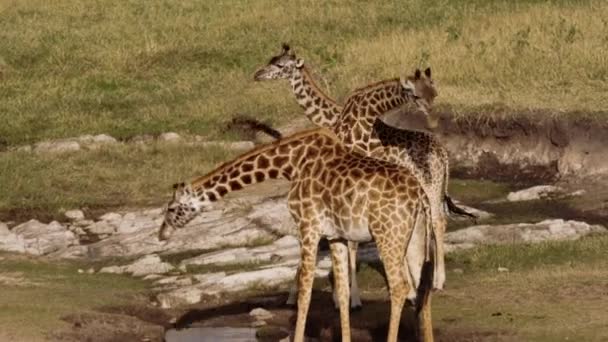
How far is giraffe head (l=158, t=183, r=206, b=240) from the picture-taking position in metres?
14.7

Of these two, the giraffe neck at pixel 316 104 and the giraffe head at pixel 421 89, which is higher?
the giraffe head at pixel 421 89

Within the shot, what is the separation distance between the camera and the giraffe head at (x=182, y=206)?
14672 millimetres

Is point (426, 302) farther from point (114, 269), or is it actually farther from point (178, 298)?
point (114, 269)

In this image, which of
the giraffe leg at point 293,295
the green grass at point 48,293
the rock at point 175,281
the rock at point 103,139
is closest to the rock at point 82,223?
the green grass at point 48,293

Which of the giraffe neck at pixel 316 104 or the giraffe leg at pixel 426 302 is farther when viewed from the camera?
the giraffe neck at pixel 316 104

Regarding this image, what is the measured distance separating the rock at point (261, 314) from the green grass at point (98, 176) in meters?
7.07

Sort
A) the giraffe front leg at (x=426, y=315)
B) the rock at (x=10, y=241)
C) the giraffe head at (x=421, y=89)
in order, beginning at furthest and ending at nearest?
the rock at (x=10, y=241), the giraffe head at (x=421, y=89), the giraffe front leg at (x=426, y=315)

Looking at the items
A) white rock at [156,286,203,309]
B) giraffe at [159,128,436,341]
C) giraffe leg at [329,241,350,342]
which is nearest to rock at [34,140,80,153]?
white rock at [156,286,203,309]

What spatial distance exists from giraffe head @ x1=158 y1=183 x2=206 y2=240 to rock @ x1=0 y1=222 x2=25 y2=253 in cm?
621

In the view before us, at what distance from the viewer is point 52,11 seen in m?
37.2

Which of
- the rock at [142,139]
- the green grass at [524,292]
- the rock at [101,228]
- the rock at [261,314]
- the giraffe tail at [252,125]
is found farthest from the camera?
Answer: the giraffe tail at [252,125]

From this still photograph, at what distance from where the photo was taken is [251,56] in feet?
105

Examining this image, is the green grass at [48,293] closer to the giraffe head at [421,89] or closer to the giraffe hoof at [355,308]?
the giraffe hoof at [355,308]

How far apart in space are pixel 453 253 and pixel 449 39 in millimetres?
12517
